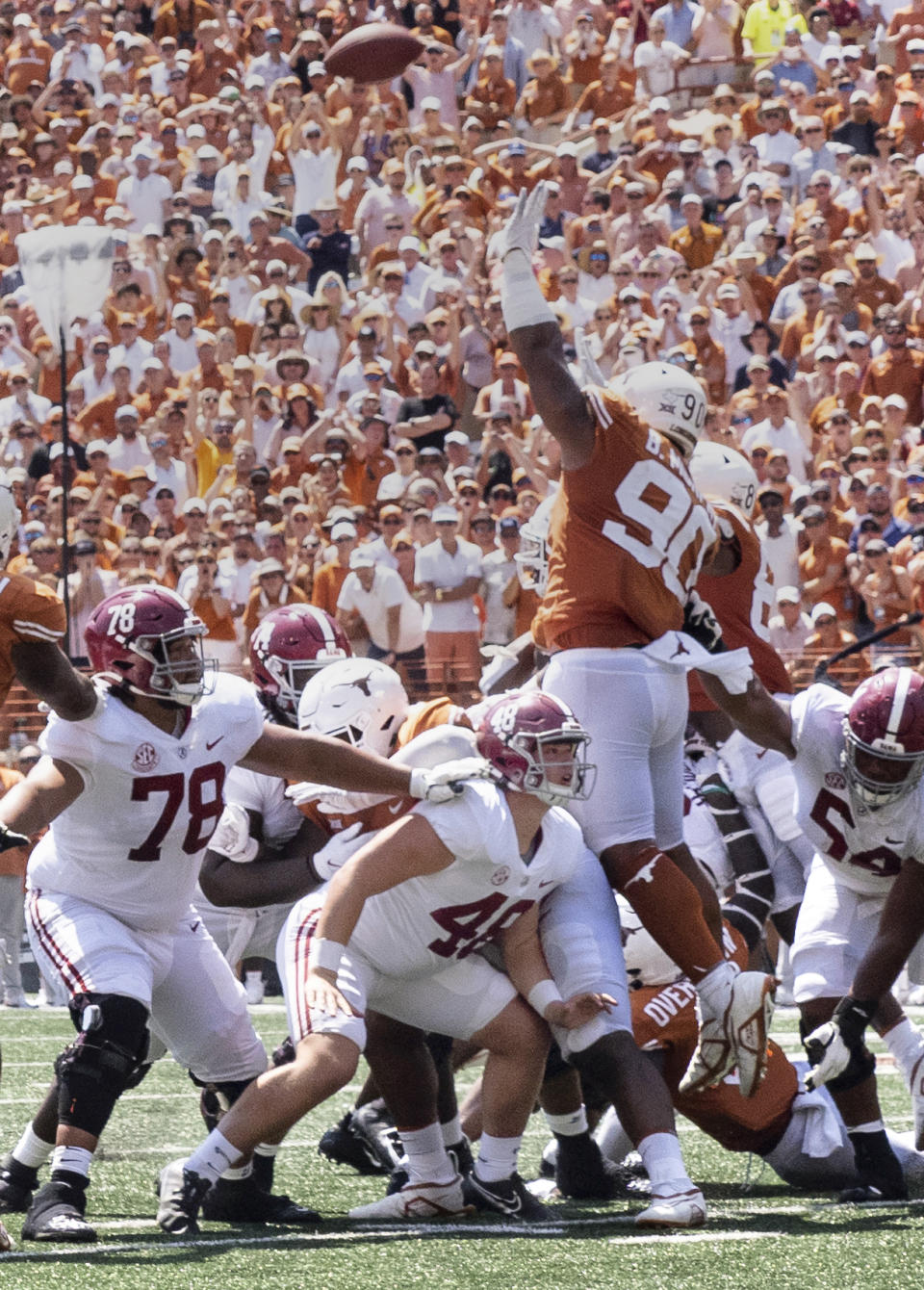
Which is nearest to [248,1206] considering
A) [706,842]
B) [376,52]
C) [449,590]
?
[706,842]

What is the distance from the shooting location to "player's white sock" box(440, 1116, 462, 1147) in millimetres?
5262

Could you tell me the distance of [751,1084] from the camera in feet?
Answer: 16.2

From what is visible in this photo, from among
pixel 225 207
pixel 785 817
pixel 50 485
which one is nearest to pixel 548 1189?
pixel 785 817

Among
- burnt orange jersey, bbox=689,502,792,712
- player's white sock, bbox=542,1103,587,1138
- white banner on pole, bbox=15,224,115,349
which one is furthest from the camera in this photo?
white banner on pole, bbox=15,224,115,349

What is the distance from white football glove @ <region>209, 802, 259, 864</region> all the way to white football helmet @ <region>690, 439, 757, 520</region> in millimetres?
2084

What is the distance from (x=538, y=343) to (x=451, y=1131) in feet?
6.17

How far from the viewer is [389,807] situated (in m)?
5.41

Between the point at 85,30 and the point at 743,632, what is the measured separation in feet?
38.0

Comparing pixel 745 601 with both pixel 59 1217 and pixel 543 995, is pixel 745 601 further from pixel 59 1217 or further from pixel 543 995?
pixel 59 1217

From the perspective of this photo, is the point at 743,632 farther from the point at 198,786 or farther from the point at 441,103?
the point at 441,103

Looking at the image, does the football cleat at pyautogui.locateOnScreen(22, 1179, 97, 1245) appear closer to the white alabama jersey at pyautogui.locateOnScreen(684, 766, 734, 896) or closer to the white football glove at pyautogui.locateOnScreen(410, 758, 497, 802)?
the white football glove at pyautogui.locateOnScreen(410, 758, 497, 802)

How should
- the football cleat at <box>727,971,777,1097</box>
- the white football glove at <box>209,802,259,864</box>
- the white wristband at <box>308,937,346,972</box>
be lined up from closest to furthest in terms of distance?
the white wristband at <box>308,937,346,972</box>
the football cleat at <box>727,971,777,1097</box>
the white football glove at <box>209,802,259,864</box>

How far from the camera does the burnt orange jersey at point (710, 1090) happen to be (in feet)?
17.6

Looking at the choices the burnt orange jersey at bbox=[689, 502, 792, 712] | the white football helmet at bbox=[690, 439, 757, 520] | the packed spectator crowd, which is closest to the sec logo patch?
the burnt orange jersey at bbox=[689, 502, 792, 712]
